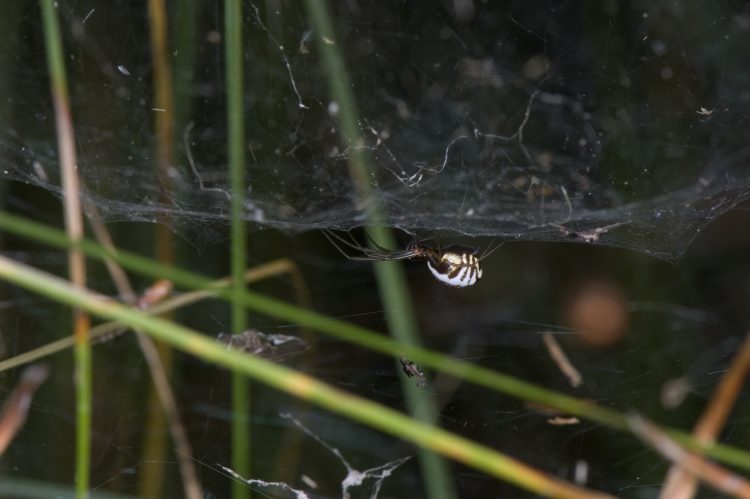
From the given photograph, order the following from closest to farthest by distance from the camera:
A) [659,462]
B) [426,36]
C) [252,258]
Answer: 1. [426,36]
2. [659,462]
3. [252,258]

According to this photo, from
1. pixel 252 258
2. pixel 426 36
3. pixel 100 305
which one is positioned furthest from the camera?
pixel 252 258

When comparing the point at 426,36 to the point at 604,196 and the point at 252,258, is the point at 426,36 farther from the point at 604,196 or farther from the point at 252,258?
the point at 252,258

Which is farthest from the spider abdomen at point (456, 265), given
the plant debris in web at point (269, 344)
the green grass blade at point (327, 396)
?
the green grass blade at point (327, 396)

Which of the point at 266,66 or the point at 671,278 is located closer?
the point at 266,66

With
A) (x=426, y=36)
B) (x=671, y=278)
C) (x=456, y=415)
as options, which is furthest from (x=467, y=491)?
(x=426, y=36)

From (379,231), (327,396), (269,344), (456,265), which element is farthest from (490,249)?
(327,396)

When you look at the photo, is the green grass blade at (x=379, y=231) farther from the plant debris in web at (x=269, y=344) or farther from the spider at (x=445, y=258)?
the plant debris in web at (x=269, y=344)

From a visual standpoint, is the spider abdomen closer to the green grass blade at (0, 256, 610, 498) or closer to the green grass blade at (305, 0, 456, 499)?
the green grass blade at (305, 0, 456, 499)

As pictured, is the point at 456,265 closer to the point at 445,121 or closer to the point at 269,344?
the point at 445,121

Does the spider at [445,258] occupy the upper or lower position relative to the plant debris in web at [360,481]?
upper
